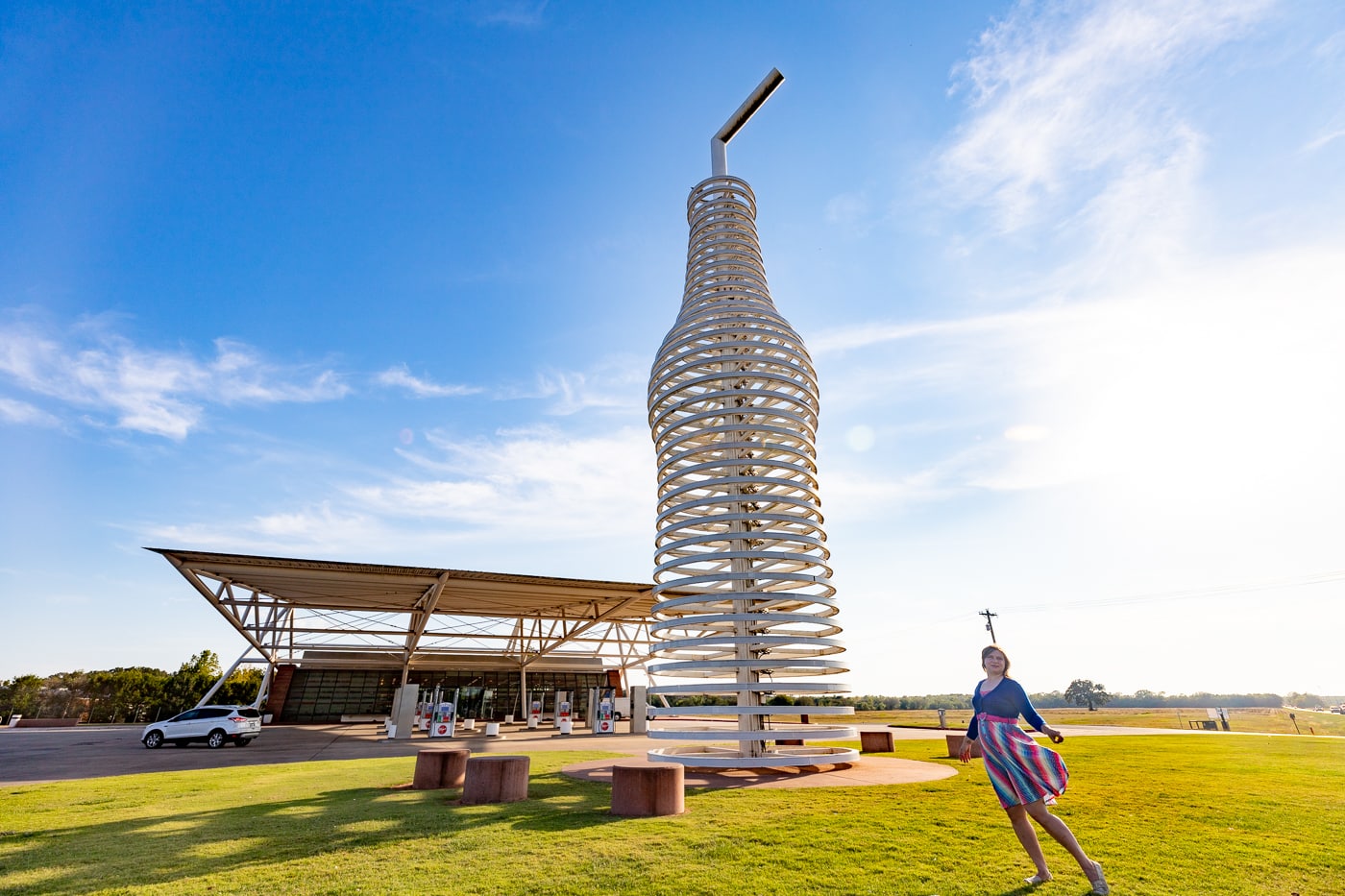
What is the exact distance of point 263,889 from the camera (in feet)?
15.1

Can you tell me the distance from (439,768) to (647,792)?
14.1 ft

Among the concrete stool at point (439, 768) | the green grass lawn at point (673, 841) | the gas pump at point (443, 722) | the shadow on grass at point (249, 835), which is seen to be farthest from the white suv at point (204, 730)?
the shadow on grass at point (249, 835)

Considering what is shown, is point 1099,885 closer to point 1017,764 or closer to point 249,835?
point 1017,764

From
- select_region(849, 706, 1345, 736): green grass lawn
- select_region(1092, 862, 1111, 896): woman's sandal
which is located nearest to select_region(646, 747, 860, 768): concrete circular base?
select_region(1092, 862, 1111, 896): woman's sandal

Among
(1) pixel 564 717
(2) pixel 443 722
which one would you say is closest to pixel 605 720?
(1) pixel 564 717

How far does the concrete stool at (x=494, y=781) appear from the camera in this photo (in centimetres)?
810

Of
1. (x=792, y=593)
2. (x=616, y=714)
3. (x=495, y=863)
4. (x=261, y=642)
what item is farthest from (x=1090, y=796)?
(x=261, y=642)

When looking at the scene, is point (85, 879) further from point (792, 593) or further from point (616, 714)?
point (616, 714)

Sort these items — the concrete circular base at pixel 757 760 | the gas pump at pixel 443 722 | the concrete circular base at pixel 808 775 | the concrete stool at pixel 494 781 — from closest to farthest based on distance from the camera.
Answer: the concrete stool at pixel 494 781 < the concrete circular base at pixel 808 775 < the concrete circular base at pixel 757 760 < the gas pump at pixel 443 722

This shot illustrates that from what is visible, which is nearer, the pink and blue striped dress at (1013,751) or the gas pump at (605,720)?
the pink and blue striped dress at (1013,751)

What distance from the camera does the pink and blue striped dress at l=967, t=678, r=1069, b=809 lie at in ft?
14.4

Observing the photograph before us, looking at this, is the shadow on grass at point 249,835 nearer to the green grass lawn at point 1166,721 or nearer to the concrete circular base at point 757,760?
the concrete circular base at point 757,760

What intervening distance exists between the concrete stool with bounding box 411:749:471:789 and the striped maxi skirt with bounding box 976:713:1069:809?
25.3 feet

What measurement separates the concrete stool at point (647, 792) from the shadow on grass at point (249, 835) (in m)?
0.31
